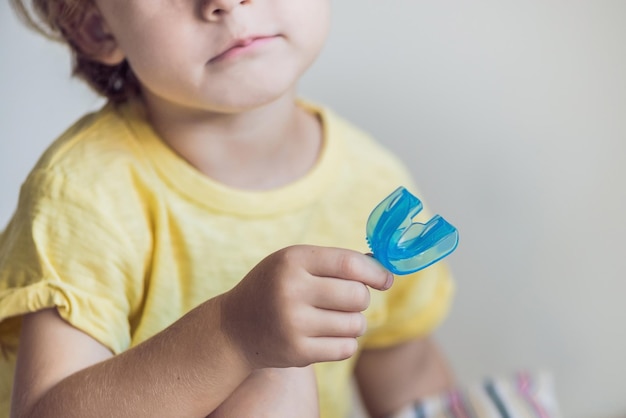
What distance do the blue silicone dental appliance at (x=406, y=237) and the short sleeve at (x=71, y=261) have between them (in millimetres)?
243

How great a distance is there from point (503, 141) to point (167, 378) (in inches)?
21.3

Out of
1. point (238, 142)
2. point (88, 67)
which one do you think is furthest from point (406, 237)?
point (88, 67)

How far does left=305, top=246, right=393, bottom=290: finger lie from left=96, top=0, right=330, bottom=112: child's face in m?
0.17

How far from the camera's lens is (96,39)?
30.8 inches

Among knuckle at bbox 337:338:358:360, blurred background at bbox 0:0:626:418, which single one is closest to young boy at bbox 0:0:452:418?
knuckle at bbox 337:338:358:360

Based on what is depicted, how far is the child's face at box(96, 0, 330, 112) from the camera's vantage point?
0.67 meters

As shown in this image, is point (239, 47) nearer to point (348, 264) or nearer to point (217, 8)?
point (217, 8)

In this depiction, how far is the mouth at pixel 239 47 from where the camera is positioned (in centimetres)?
67

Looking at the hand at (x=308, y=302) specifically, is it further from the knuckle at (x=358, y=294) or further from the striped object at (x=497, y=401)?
the striped object at (x=497, y=401)

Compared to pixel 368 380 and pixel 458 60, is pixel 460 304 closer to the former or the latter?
pixel 368 380

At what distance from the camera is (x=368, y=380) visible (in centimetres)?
100

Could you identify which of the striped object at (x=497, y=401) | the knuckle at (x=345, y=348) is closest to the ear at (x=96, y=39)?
the knuckle at (x=345, y=348)

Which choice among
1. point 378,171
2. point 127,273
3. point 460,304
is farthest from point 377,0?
point 127,273

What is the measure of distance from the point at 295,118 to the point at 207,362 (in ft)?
1.01
